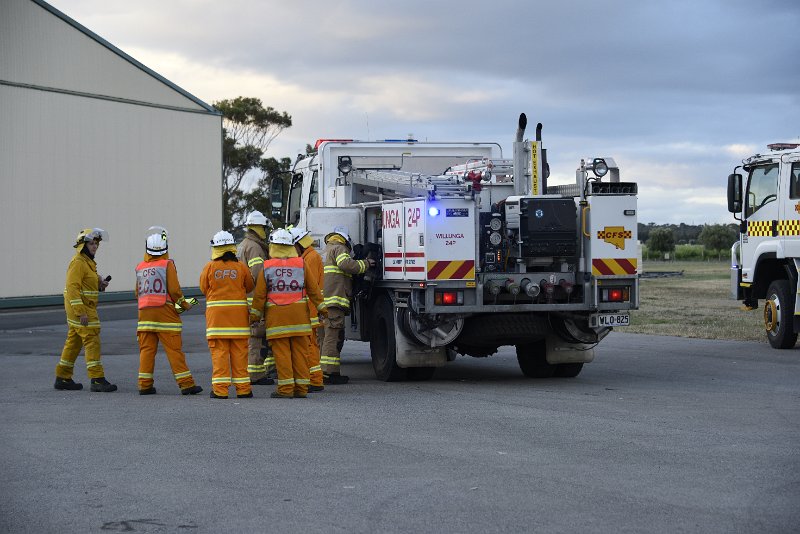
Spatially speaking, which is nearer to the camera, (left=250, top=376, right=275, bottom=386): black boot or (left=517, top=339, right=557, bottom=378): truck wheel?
(left=250, top=376, right=275, bottom=386): black boot

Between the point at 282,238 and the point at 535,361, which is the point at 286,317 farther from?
the point at 535,361

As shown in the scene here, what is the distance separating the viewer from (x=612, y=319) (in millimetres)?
12734

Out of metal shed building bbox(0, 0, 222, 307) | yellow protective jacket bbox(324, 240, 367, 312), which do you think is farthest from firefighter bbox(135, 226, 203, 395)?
metal shed building bbox(0, 0, 222, 307)

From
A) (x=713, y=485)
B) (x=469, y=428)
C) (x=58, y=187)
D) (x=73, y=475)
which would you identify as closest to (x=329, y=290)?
(x=469, y=428)

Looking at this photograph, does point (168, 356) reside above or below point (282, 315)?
below

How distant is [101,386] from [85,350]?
445 millimetres

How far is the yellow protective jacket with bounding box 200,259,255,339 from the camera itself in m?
11.7

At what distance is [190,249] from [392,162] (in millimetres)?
23566

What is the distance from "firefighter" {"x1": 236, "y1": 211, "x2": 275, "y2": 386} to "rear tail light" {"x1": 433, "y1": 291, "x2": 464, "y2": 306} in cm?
196

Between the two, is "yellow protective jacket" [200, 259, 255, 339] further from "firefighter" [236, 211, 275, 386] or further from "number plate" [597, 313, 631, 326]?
"number plate" [597, 313, 631, 326]

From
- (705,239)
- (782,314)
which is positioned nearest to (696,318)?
(782,314)

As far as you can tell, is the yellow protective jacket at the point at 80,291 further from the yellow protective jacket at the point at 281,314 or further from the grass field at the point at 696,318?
the grass field at the point at 696,318

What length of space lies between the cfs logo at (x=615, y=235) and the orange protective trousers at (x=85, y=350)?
19.0 ft

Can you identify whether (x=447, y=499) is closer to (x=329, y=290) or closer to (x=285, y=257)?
(x=285, y=257)
